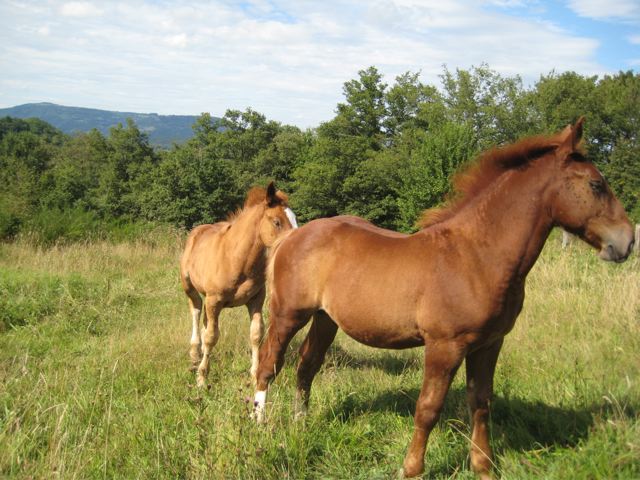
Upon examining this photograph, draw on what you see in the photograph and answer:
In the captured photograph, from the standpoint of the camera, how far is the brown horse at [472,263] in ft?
9.21

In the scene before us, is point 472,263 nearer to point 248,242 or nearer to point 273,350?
point 273,350

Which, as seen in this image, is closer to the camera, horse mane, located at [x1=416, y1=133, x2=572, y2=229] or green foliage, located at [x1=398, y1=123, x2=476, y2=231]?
horse mane, located at [x1=416, y1=133, x2=572, y2=229]

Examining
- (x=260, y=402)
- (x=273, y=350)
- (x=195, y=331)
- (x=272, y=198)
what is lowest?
(x=195, y=331)

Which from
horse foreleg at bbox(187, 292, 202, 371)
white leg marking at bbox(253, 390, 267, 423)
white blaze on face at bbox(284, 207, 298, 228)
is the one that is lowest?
horse foreleg at bbox(187, 292, 202, 371)

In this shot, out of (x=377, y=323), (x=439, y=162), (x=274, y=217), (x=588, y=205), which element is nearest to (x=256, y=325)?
(x=274, y=217)

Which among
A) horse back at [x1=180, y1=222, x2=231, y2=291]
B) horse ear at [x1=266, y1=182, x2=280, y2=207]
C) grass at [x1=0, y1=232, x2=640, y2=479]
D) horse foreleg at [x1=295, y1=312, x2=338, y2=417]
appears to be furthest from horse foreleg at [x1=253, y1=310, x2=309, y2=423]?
horse back at [x1=180, y1=222, x2=231, y2=291]

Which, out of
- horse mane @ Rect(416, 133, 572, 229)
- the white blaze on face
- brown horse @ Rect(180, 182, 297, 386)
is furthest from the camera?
brown horse @ Rect(180, 182, 297, 386)

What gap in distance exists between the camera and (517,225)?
2918 mm

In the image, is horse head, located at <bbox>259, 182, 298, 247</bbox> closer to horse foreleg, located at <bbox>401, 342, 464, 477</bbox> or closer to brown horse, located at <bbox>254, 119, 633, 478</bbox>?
brown horse, located at <bbox>254, 119, 633, 478</bbox>

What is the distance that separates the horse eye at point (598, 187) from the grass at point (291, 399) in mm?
1259

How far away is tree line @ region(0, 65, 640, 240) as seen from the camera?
29672 millimetres

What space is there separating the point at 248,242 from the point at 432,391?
2985 millimetres

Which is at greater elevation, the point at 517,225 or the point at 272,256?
the point at 517,225

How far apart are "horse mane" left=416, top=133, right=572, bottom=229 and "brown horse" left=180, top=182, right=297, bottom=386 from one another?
210 cm
